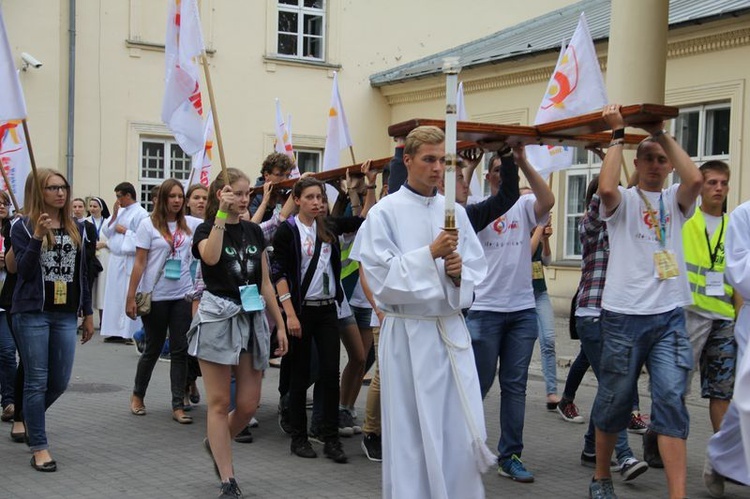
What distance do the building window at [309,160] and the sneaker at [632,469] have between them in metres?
16.9

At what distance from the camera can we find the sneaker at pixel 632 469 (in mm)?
6230

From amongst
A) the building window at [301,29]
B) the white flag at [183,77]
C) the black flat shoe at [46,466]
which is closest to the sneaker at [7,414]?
the black flat shoe at [46,466]

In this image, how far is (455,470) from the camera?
4.84 meters

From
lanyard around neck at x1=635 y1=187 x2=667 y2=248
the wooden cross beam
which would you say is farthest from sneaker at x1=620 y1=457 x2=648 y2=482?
the wooden cross beam

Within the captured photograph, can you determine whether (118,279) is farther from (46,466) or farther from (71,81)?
(71,81)

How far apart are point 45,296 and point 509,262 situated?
3005 millimetres

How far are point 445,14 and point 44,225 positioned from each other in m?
18.7

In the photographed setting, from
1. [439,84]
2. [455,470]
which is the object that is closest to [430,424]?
[455,470]

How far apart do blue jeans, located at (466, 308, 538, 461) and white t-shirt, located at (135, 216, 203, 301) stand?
9.37 ft

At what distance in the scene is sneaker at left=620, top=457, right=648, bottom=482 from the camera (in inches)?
245

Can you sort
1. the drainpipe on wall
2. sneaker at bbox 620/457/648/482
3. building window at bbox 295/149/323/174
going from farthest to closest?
1. building window at bbox 295/149/323/174
2. the drainpipe on wall
3. sneaker at bbox 620/457/648/482

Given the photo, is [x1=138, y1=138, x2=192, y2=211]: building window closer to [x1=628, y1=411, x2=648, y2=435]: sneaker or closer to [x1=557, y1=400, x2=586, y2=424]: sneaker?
[x1=557, y1=400, x2=586, y2=424]: sneaker

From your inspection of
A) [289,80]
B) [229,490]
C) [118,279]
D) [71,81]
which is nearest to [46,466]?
[229,490]

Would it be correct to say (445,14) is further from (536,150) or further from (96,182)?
(536,150)
